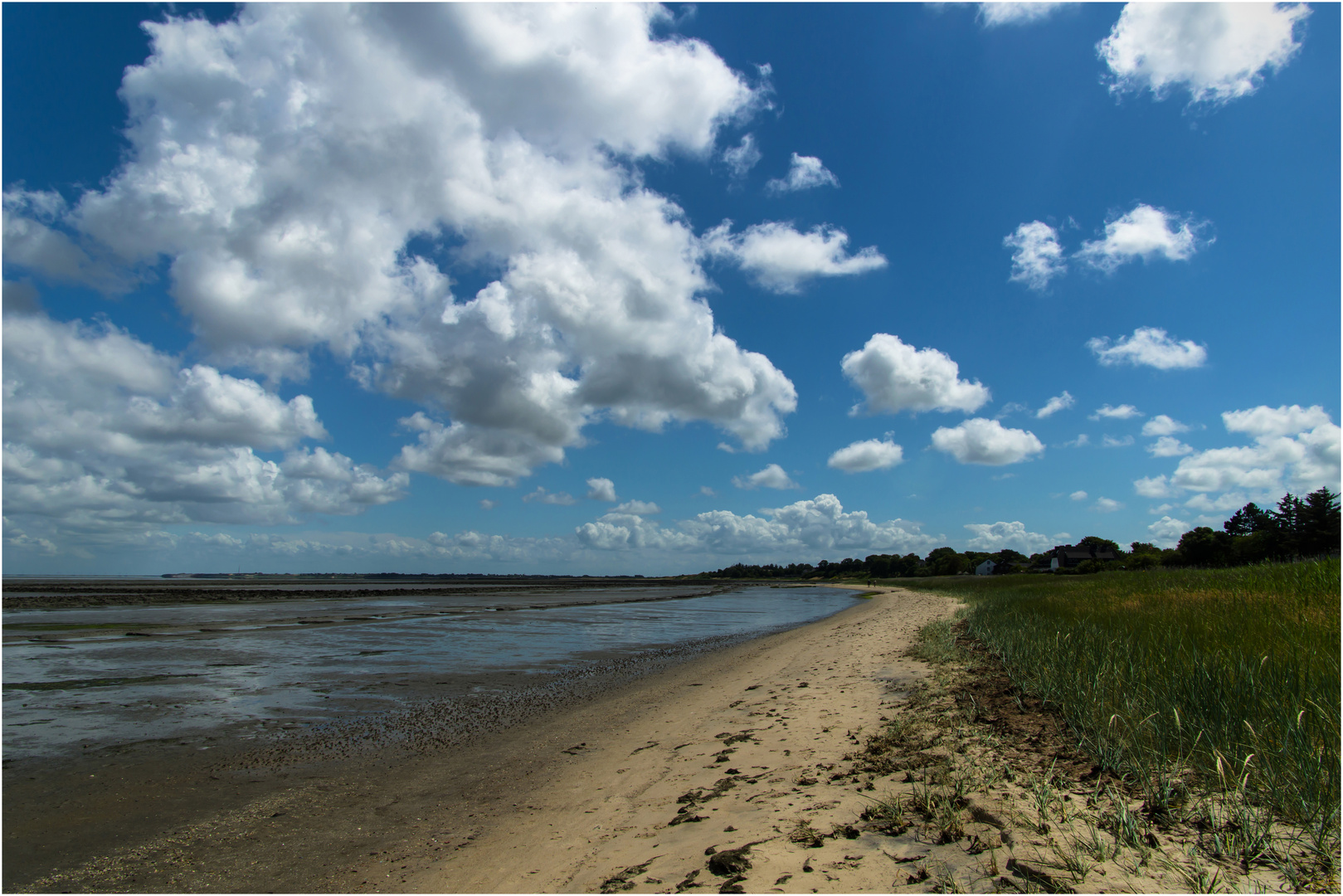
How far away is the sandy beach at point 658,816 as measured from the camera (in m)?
4.43

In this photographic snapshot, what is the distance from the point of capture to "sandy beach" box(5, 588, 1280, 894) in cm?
443

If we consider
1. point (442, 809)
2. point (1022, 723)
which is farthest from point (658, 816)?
point (1022, 723)

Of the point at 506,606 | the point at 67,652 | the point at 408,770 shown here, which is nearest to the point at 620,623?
the point at 506,606

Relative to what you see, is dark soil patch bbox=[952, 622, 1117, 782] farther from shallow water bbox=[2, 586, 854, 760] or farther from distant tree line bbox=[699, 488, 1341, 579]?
distant tree line bbox=[699, 488, 1341, 579]

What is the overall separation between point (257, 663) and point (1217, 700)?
946 inches

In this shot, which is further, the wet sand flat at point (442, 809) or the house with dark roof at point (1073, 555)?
the house with dark roof at point (1073, 555)

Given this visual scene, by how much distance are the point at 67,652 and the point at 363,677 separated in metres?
13.7

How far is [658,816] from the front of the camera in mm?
6445

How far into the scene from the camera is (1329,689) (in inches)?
247

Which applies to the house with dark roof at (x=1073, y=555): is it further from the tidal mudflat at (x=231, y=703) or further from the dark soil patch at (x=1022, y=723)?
the dark soil patch at (x=1022, y=723)

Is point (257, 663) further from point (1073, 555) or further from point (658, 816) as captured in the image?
point (1073, 555)

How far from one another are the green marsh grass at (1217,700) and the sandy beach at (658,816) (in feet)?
1.73

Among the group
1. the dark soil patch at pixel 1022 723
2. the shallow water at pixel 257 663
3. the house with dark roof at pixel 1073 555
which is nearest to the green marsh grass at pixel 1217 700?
the dark soil patch at pixel 1022 723

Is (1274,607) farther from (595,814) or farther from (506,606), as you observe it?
(506,606)
